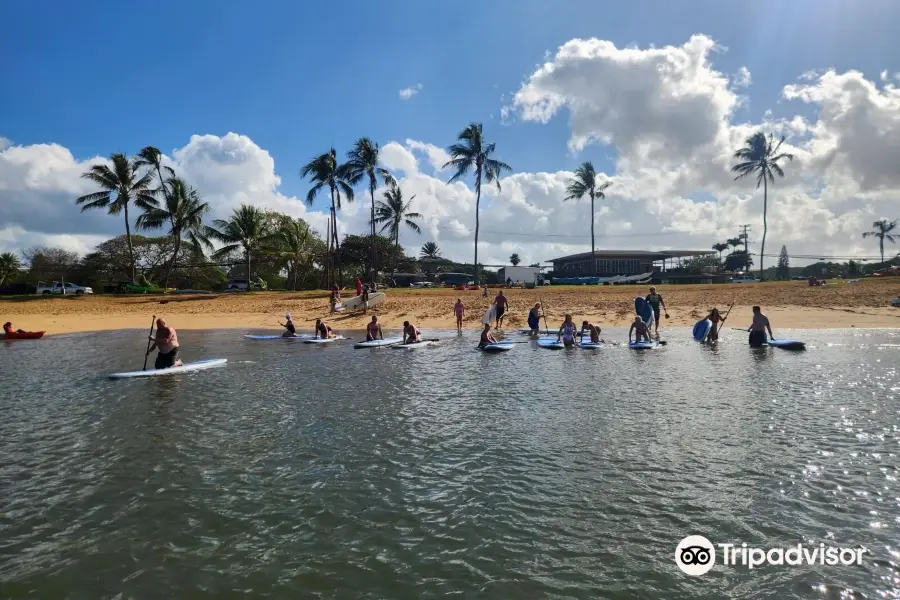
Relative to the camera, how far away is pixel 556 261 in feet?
287

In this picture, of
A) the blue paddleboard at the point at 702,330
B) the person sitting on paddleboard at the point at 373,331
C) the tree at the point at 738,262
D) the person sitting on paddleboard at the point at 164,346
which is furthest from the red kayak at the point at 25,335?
the tree at the point at 738,262

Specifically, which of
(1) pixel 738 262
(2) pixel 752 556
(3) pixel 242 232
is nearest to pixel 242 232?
(3) pixel 242 232

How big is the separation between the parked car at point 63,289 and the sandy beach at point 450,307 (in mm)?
3245

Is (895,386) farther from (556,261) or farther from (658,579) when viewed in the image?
(556,261)

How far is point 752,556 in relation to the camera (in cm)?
579

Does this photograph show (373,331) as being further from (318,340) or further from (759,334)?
(759,334)

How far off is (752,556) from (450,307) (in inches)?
1253

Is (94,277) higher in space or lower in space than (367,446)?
higher

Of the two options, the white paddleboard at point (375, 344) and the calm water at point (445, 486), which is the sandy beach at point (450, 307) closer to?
the white paddleboard at point (375, 344)

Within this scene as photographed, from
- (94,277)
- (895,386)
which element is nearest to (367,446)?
(895,386)

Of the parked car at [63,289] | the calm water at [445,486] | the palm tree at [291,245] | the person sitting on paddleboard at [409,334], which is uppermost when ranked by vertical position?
the palm tree at [291,245]

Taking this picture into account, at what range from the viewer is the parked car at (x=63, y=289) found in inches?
2004

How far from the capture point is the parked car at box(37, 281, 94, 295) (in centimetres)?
5091

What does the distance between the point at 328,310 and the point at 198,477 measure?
98.0ft
